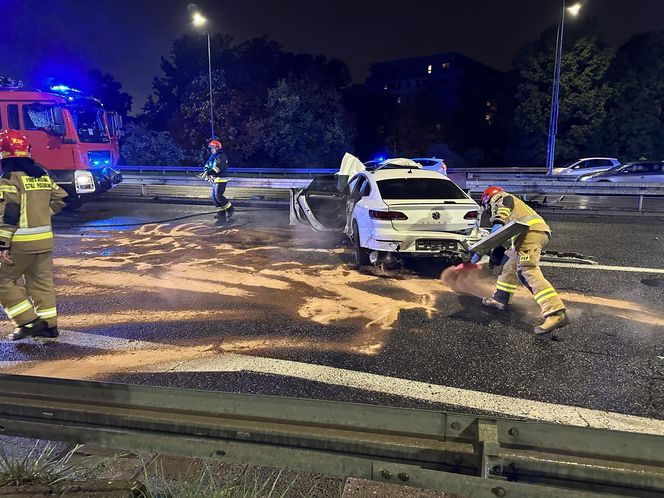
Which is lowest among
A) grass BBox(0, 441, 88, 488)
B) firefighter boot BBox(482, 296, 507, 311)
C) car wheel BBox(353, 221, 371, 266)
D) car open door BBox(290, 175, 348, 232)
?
firefighter boot BBox(482, 296, 507, 311)

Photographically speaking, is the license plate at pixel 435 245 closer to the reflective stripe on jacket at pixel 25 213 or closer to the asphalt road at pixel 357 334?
the asphalt road at pixel 357 334

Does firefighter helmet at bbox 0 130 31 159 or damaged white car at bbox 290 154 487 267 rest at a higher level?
firefighter helmet at bbox 0 130 31 159

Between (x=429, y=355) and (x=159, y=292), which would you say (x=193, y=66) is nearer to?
(x=159, y=292)

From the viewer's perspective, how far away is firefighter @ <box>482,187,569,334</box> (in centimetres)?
473

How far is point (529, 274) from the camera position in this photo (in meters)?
4.93

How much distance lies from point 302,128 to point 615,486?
30.2 metres

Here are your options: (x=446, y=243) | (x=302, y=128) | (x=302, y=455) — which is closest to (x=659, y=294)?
(x=446, y=243)

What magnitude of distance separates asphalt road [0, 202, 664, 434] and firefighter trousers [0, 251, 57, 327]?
0.96ft

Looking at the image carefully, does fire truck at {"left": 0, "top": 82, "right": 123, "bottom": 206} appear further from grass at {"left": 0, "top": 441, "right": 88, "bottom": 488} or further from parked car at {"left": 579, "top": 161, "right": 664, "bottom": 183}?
parked car at {"left": 579, "top": 161, "right": 664, "bottom": 183}

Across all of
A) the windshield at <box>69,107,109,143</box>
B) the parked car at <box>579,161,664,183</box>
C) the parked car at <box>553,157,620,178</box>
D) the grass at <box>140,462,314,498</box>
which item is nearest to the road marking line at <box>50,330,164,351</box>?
the grass at <box>140,462,314,498</box>

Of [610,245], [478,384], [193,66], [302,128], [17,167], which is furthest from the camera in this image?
[193,66]

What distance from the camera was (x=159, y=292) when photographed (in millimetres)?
6301

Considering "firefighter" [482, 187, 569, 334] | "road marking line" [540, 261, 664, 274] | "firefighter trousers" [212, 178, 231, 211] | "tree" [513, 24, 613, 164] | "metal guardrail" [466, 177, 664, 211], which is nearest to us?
"firefighter" [482, 187, 569, 334]

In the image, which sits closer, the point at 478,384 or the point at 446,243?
the point at 478,384
